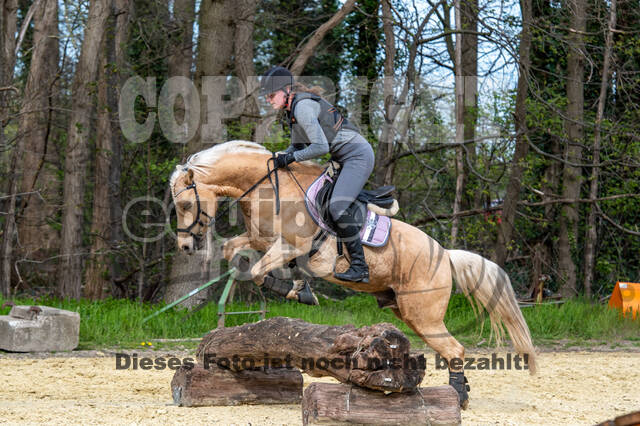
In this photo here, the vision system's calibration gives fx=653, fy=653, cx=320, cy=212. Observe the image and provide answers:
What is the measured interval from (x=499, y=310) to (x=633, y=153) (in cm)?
612

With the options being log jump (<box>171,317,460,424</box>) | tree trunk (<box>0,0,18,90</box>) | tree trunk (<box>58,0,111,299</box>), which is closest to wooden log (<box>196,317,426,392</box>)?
log jump (<box>171,317,460,424</box>)

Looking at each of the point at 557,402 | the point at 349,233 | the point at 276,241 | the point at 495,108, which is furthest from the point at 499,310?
the point at 495,108

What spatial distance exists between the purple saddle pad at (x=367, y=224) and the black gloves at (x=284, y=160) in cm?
22

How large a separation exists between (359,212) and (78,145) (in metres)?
7.27

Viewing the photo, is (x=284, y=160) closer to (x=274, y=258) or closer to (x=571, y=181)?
(x=274, y=258)

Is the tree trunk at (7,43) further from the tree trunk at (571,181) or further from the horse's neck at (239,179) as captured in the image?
the tree trunk at (571,181)

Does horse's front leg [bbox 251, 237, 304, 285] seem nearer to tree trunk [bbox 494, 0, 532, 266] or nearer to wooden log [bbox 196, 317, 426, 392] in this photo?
wooden log [bbox 196, 317, 426, 392]

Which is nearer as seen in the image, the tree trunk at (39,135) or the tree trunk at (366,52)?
the tree trunk at (39,135)

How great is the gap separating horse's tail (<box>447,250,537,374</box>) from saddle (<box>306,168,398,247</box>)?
0.61m

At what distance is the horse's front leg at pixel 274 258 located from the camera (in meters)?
4.10

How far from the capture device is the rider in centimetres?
415

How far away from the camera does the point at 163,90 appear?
11195mm

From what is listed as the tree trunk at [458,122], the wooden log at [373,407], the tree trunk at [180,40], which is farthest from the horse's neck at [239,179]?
the tree trunk at [180,40]

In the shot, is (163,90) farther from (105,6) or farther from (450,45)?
(450,45)
